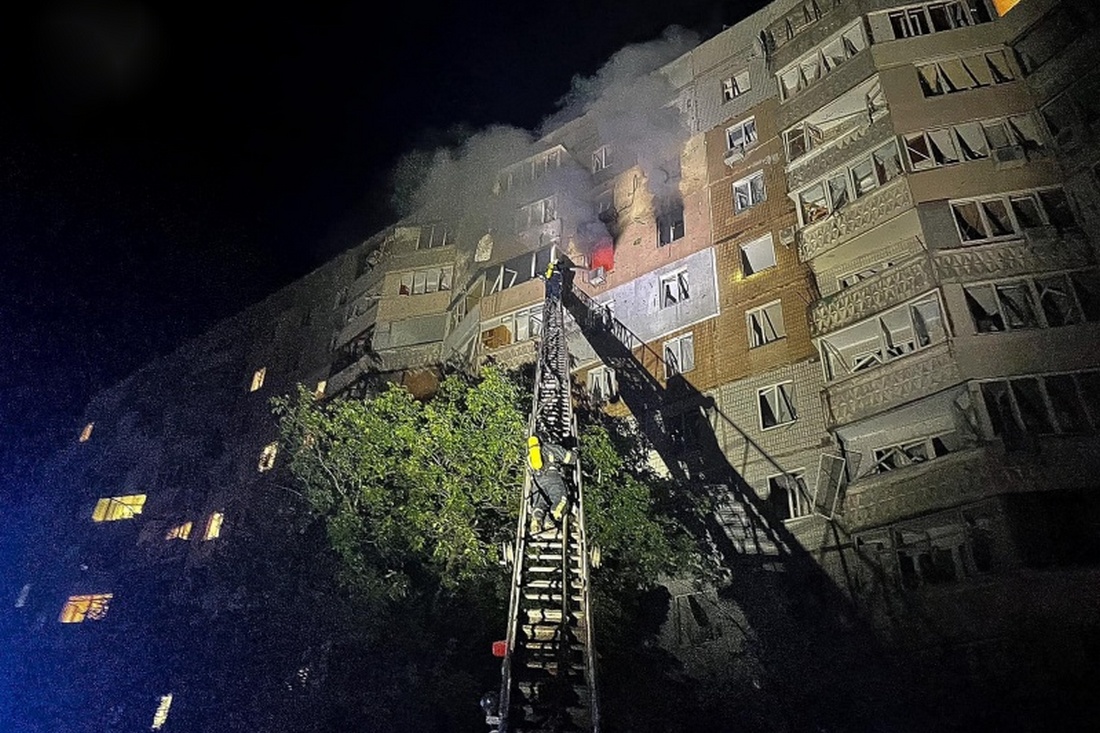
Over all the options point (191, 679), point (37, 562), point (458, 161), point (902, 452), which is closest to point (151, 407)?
point (37, 562)

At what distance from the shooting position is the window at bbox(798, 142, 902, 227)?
68.6ft

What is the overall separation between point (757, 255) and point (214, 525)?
31.3 m

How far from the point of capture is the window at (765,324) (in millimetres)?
22984

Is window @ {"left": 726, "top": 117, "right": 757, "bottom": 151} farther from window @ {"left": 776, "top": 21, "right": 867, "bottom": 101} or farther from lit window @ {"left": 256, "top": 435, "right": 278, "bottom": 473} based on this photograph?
lit window @ {"left": 256, "top": 435, "right": 278, "bottom": 473}

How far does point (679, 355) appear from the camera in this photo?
82.2 feet

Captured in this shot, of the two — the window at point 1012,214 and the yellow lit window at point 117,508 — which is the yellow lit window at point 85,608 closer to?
the yellow lit window at point 117,508

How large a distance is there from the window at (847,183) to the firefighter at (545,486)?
49.0ft

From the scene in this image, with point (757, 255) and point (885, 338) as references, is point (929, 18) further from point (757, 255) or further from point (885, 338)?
point (885, 338)

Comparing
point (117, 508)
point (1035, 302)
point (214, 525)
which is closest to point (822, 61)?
point (1035, 302)

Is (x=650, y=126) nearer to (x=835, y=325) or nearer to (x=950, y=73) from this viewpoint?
(x=950, y=73)

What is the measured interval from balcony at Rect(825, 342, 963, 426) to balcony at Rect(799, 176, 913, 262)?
5.00m

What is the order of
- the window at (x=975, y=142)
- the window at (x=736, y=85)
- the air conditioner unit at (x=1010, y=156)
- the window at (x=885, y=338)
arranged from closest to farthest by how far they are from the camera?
1. the window at (x=885, y=338)
2. the air conditioner unit at (x=1010, y=156)
3. the window at (x=975, y=142)
4. the window at (x=736, y=85)

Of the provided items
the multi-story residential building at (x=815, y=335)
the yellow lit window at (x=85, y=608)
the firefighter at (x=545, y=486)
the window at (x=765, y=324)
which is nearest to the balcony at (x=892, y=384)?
the multi-story residential building at (x=815, y=335)

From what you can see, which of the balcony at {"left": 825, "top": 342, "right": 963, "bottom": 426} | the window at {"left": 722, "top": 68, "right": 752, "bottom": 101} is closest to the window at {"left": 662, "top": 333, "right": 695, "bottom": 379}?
the balcony at {"left": 825, "top": 342, "right": 963, "bottom": 426}
